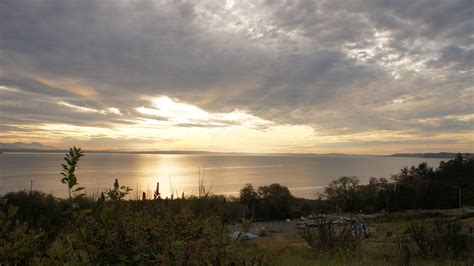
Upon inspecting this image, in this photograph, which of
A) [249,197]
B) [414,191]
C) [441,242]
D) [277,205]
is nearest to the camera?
[441,242]

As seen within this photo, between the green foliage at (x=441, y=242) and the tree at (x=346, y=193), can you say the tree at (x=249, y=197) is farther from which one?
the green foliage at (x=441, y=242)

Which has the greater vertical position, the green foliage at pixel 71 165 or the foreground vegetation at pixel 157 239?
the green foliage at pixel 71 165

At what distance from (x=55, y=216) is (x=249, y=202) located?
A: 40439mm

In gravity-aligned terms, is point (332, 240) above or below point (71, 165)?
below

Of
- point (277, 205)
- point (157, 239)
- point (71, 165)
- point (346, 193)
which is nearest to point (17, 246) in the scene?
point (71, 165)

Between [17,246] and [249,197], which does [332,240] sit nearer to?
[17,246]

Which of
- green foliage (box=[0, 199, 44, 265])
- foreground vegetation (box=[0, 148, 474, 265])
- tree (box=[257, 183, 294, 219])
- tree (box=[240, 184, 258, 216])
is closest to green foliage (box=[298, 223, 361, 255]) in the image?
foreground vegetation (box=[0, 148, 474, 265])

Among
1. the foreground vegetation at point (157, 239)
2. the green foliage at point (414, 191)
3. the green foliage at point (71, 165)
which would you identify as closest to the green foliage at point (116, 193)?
the foreground vegetation at point (157, 239)

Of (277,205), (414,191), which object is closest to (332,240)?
(277,205)

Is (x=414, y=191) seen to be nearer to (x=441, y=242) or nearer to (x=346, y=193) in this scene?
(x=346, y=193)

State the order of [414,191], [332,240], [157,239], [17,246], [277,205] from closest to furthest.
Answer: [17,246], [157,239], [332,240], [277,205], [414,191]

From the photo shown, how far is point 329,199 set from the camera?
173ft

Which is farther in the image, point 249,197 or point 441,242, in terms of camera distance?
point 249,197

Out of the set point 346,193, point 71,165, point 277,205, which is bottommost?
point 277,205
